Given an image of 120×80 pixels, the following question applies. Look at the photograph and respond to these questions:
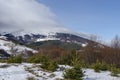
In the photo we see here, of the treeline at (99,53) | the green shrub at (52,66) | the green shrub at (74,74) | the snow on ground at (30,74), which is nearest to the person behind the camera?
the snow on ground at (30,74)

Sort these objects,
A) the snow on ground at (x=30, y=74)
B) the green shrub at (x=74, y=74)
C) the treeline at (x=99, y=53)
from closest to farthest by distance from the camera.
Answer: the snow on ground at (x=30, y=74) < the green shrub at (x=74, y=74) < the treeline at (x=99, y=53)

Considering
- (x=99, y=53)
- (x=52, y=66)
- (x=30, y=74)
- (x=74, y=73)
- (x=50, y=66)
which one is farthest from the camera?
(x=99, y=53)

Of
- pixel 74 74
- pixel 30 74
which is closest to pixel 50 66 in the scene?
pixel 30 74

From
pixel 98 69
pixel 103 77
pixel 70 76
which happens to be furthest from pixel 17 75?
pixel 98 69

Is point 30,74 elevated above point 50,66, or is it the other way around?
point 50,66

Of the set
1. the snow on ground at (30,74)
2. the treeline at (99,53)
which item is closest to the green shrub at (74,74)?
the snow on ground at (30,74)

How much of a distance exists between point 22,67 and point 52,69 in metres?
3.69

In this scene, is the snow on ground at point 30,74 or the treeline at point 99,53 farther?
the treeline at point 99,53

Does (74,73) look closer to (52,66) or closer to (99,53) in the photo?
(52,66)

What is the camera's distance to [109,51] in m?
110

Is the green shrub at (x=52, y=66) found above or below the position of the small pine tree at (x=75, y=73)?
above

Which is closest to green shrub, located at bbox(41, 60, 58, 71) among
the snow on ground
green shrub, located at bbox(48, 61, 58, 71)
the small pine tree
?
green shrub, located at bbox(48, 61, 58, 71)

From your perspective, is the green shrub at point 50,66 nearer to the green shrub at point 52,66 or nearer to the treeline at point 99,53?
the green shrub at point 52,66

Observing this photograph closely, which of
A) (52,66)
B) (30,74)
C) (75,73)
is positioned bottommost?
(30,74)
